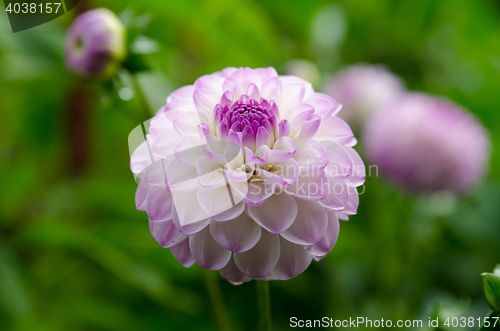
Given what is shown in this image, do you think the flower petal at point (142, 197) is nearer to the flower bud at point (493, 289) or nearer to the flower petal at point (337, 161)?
the flower petal at point (337, 161)

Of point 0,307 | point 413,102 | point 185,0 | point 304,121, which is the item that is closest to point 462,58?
point 413,102

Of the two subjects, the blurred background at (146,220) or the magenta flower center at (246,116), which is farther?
the blurred background at (146,220)

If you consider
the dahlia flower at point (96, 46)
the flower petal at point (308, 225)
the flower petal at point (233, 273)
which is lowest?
the flower petal at point (233, 273)

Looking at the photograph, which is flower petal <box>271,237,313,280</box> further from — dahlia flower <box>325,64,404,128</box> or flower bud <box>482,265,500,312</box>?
dahlia flower <box>325,64,404,128</box>

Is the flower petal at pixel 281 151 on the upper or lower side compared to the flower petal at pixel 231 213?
upper

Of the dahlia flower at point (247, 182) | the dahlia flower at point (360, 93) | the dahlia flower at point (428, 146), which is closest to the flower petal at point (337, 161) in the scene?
the dahlia flower at point (247, 182)

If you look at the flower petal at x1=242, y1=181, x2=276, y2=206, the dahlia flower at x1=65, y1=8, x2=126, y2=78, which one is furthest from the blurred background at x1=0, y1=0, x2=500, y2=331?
the flower petal at x1=242, y1=181, x2=276, y2=206

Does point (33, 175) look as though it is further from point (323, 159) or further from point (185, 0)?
point (323, 159)

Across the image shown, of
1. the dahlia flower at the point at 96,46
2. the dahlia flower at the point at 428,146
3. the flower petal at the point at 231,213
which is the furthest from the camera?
the dahlia flower at the point at 428,146

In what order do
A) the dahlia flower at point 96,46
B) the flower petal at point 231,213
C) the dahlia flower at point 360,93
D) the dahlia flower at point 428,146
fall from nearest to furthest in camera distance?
the flower petal at point 231,213, the dahlia flower at point 96,46, the dahlia flower at point 428,146, the dahlia flower at point 360,93
